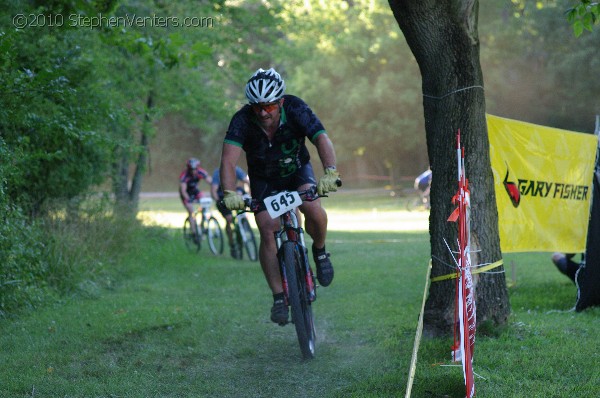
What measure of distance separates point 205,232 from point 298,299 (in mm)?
12308

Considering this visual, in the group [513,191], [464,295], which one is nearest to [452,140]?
[513,191]

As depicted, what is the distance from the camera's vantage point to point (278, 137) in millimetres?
7520

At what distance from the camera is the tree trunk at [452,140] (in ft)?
24.9

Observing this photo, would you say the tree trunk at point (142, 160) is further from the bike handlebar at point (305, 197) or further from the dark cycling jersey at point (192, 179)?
the bike handlebar at point (305, 197)

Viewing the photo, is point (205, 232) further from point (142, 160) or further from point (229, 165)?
point (229, 165)

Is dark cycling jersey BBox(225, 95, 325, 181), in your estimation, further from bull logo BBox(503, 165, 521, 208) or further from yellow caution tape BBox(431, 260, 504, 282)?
bull logo BBox(503, 165, 521, 208)

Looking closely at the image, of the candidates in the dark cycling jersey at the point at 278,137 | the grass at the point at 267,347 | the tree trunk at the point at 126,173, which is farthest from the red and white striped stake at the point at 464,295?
the tree trunk at the point at 126,173

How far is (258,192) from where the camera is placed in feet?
25.5

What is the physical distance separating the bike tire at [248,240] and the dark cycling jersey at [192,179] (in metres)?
2.21

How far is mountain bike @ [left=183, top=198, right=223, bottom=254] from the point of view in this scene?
1897 cm

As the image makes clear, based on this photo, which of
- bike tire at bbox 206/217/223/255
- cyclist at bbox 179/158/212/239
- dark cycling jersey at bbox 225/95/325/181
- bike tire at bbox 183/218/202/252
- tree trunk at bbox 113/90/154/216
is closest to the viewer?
dark cycling jersey at bbox 225/95/325/181

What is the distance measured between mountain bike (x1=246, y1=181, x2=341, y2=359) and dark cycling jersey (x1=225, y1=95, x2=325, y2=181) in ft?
1.29

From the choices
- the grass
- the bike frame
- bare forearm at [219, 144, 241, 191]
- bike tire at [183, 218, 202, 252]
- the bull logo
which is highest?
bare forearm at [219, 144, 241, 191]

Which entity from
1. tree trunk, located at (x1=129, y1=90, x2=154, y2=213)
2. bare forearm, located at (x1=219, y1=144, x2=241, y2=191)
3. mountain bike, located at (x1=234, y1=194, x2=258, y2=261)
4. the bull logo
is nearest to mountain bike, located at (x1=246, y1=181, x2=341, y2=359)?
bare forearm, located at (x1=219, y1=144, x2=241, y2=191)
